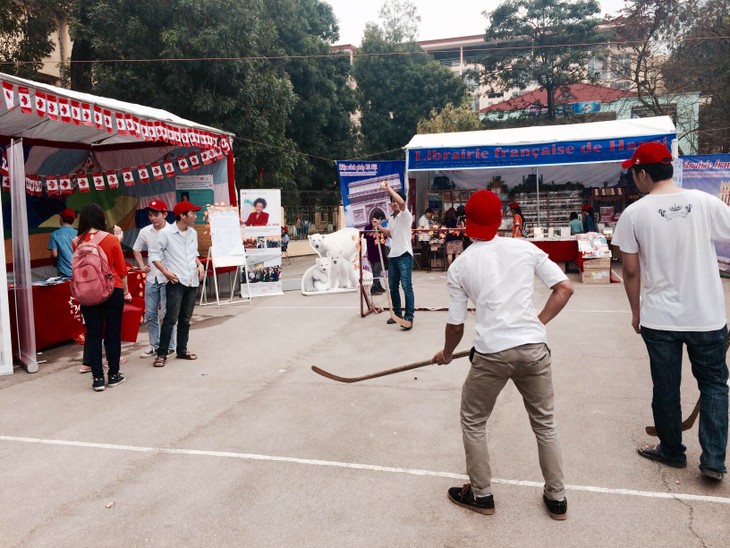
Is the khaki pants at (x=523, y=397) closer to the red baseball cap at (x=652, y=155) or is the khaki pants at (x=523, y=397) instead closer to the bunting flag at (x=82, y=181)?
the red baseball cap at (x=652, y=155)

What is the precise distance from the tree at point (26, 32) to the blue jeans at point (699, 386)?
16.9 meters

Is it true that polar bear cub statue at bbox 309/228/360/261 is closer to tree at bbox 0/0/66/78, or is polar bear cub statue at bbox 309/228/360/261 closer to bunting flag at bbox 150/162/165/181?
bunting flag at bbox 150/162/165/181

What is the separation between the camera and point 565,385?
5.31m

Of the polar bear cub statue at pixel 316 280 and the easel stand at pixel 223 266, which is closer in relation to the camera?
the easel stand at pixel 223 266

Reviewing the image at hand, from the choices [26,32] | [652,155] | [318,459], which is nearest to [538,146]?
[652,155]

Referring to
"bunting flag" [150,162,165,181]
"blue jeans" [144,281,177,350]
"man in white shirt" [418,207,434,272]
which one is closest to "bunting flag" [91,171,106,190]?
"bunting flag" [150,162,165,181]

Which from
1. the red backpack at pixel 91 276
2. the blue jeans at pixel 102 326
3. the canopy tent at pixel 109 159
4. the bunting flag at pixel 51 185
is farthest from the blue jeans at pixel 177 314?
the bunting flag at pixel 51 185

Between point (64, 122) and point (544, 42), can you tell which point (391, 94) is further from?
point (64, 122)

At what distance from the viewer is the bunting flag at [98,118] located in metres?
8.27

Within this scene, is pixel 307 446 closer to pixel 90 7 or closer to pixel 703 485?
pixel 703 485

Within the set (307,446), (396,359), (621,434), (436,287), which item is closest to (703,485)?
(621,434)

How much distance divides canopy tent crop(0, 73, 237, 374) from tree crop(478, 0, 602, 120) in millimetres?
23482

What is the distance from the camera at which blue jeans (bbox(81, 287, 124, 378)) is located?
5.58 meters

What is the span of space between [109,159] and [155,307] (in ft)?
21.5
